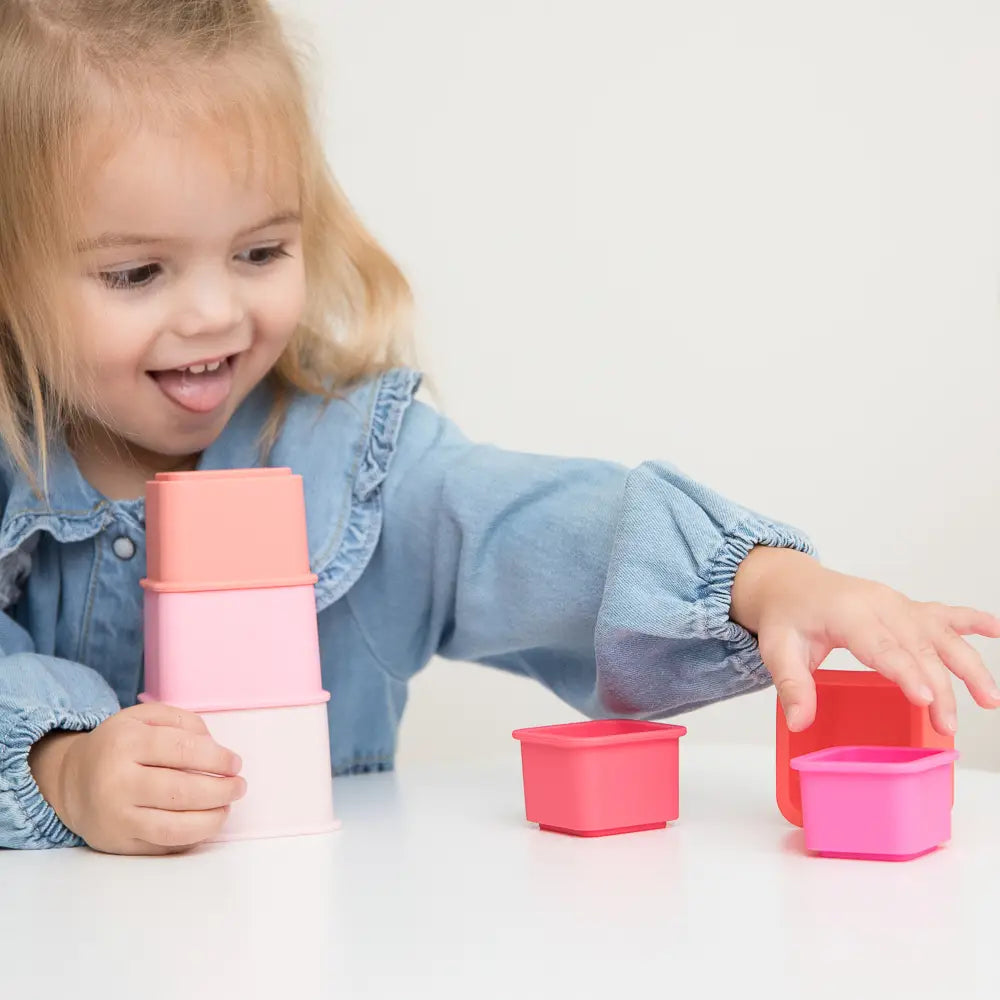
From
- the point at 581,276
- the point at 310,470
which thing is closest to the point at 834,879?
the point at 310,470

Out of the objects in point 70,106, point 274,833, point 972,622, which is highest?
point 70,106

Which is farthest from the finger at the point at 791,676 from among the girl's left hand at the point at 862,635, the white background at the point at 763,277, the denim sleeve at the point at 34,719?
the white background at the point at 763,277

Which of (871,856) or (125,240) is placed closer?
(871,856)

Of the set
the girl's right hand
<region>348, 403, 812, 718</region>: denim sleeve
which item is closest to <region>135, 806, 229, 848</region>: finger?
the girl's right hand

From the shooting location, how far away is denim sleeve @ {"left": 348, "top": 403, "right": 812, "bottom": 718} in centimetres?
73

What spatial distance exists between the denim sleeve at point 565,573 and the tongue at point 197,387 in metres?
0.12

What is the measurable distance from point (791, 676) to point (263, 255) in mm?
415

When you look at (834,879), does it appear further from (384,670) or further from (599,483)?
(384,670)

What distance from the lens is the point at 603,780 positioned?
0.67 metres

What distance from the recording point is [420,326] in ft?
3.80

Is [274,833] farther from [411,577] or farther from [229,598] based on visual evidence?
[411,577]

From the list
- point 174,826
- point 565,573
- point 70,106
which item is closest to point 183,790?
point 174,826

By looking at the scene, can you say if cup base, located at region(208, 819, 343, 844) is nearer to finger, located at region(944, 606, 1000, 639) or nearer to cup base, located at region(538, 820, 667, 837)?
cup base, located at region(538, 820, 667, 837)

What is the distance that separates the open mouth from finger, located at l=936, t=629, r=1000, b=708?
447mm
